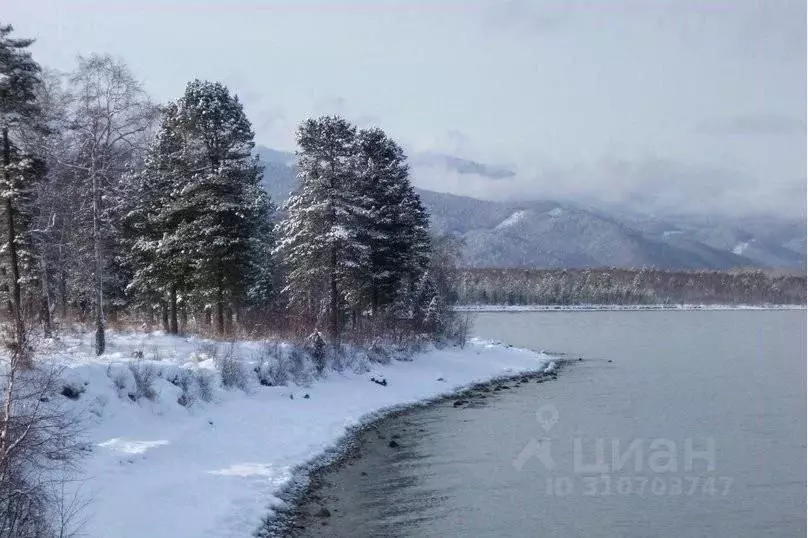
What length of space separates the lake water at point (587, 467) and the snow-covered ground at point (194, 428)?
1.77 m

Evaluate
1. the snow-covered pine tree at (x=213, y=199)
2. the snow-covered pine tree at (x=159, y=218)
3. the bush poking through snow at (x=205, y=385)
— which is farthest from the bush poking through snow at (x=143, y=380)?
the snow-covered pine tree at (x=159, y=218)

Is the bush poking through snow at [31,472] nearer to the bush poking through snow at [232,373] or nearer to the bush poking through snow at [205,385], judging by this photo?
the bush poking through snow at [205,385]

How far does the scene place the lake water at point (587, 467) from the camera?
15938mm

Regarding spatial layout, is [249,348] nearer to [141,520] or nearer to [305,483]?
[305,483]

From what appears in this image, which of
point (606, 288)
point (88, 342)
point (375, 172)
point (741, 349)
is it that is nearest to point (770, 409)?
point (375, 172)

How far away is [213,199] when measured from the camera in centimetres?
3444

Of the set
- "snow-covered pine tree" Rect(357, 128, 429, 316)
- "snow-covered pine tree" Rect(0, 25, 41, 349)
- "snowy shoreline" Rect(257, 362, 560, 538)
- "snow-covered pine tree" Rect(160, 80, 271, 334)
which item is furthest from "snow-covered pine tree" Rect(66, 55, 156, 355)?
"snow-covered pine tree" Rect(357, 128, 429, 316)

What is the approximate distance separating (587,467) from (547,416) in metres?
8.16

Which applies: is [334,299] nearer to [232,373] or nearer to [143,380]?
[232,373]

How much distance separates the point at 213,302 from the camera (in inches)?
1390

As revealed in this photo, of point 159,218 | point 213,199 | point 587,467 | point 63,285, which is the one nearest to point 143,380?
point 587,467

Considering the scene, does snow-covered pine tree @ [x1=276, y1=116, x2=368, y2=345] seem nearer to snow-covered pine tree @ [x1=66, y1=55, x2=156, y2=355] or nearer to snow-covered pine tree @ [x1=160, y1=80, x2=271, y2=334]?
snow-covered pine tree @ [x1=160, y1=80, x2=271, y2=334]

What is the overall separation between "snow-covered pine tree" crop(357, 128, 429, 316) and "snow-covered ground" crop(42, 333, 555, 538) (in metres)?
11.1

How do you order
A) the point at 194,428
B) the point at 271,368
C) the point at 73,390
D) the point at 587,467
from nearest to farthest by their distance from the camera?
1. the point at 73,390
2. the point at 194,428
3. the point at 587,467
4. the point at 271,368
